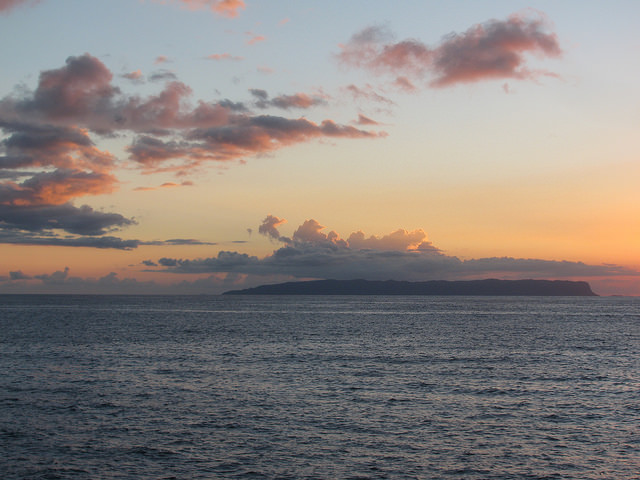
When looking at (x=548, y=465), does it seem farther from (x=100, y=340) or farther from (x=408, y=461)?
(x=100, y=340)

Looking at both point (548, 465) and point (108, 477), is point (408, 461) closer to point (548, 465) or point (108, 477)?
point (548, 465)

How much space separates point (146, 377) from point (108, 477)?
26655mm

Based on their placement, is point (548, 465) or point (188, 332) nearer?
point (548, 465)

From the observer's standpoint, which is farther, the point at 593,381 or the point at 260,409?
the point at 593,381

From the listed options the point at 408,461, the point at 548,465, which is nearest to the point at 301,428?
the point at 408,461

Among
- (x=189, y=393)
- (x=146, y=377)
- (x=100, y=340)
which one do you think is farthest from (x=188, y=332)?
(x=189, y=393)

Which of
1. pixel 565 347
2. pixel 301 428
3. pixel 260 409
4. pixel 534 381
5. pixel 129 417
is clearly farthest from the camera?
pixel 565 347

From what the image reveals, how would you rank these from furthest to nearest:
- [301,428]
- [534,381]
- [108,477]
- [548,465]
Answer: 1. [534,381]
2. [301,428]
3. [548,465]
4. [108,477]

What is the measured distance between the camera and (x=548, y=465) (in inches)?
1116

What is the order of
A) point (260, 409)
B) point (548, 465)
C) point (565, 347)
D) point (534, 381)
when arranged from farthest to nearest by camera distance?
1. point (565, 347)
2. point (534, 381)
3. point (260, 409)
4. point (548, 465)

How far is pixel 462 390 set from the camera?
4634 cm

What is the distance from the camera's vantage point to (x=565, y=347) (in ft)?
271

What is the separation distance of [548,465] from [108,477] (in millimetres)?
21037

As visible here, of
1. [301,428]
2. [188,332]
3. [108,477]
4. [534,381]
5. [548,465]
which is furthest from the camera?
[188,332]
